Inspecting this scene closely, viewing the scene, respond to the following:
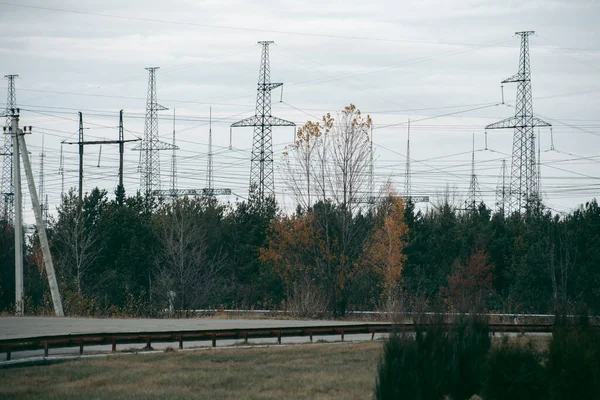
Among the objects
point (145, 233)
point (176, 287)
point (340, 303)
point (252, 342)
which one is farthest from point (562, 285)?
point (252, 342)

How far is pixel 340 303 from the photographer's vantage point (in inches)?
1614

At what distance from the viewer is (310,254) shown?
1663 inches

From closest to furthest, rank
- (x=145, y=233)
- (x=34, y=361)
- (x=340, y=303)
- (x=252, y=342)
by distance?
(x=34, y=361) < (x=252, y=342) < (x=340, y=303) < (x=145, y=233)

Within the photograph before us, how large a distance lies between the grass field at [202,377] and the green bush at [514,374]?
3672 millimetres

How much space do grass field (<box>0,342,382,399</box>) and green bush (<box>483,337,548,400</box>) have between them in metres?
3.67

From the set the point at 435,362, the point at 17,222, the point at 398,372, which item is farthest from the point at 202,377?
the point at 17,222

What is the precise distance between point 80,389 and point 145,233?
146 ft

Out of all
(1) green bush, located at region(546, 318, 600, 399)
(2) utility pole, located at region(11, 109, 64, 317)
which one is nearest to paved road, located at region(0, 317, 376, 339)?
(2) utility pole, located at region(11, 109, 64, 317)

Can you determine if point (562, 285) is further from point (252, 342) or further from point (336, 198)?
point (252, 342)

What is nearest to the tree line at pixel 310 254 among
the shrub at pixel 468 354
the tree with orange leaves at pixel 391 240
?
the tree with orange leaves at pixel 391 240

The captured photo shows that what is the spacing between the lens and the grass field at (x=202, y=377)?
15.9 meters

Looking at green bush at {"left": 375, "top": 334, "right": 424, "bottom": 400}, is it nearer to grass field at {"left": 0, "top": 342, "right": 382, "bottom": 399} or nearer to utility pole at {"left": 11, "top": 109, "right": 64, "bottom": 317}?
grass field at {"left": 0, "top": 342, "right": 382, "bottom": 399}

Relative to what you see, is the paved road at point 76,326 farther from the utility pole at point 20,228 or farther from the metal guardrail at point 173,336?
the metal guardrail at point 173,336

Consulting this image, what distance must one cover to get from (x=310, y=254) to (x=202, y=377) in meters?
24.6
